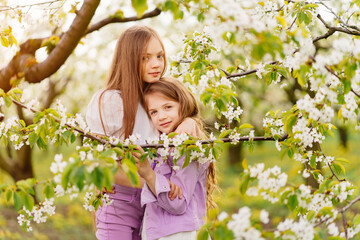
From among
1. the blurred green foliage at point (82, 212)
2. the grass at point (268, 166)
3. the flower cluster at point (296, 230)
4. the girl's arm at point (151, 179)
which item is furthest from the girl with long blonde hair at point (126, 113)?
the grass at point (268, 166)

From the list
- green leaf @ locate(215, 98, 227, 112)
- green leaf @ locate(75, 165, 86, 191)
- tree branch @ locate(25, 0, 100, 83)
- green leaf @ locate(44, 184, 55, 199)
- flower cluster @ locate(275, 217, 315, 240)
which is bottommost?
flower cluster @ locate(275, 217, 315, 240)

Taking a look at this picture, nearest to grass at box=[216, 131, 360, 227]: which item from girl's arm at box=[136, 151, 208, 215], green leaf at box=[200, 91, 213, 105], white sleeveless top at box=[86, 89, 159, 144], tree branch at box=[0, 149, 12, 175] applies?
white sleeveless top at box=[86, 89, 159, 144]

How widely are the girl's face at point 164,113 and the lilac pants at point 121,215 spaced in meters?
0.46

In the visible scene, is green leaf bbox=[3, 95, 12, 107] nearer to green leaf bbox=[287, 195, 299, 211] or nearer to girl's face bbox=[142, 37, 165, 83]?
girl's face bbox=[142, 37, 165, 83]

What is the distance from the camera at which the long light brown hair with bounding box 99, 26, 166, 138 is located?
9.61 ft

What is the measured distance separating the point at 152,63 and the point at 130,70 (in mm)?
162

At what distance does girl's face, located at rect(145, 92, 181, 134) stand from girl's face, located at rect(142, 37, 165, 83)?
0.19 m

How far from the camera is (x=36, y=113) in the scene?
2.19 metres

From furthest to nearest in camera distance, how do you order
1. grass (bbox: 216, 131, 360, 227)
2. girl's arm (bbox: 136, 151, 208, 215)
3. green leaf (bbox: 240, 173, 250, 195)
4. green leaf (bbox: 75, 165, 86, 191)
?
1. grass (bbox: 216, 131, 360, 227)
2. girl's arm (bbox: 136, 151, 208, 215)
3. green leaf (bbox: 240, 173, 250, 195)
4. green leaf (bbox: 75, 165, 86, 191)

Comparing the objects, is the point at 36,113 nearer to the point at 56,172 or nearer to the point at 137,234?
the point at 56,172

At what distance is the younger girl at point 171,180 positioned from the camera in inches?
98.0

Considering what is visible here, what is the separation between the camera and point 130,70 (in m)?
3.00

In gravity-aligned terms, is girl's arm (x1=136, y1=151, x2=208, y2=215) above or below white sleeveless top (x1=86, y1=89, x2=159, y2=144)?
below

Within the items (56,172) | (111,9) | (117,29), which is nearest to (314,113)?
(56,172)
